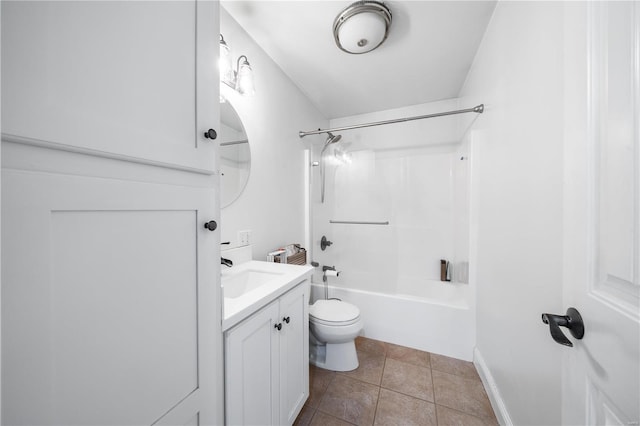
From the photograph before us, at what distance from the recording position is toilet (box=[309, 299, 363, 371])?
158 cm

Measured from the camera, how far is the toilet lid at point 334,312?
1.62 metres

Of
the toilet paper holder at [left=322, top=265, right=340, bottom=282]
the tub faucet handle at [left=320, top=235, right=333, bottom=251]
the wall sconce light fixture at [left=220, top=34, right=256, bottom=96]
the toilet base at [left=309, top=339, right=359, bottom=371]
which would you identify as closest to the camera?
the wall sconce light fixture at [left=220, top=34, right=256, bottom=96]

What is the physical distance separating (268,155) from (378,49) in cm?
112

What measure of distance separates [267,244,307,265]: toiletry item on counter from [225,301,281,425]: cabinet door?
0.71 meters

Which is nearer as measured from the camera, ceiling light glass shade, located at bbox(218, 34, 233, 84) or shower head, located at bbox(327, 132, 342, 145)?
ceiling light glass shade, located at bbox(218, 34, 233, 84)

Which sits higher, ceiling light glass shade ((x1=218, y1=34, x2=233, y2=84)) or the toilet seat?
ceiling light glass shade ((x1=218, y1=34, x2=233, y2=84))

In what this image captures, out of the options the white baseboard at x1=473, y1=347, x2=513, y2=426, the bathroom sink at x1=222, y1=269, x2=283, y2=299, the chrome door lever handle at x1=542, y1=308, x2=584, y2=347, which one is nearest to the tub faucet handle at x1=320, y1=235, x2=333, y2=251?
the bathroom sink at x1=222, y1=269, x2=283, y2=299

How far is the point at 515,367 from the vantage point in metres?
1.12

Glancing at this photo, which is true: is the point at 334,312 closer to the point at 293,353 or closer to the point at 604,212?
the point at 293,353

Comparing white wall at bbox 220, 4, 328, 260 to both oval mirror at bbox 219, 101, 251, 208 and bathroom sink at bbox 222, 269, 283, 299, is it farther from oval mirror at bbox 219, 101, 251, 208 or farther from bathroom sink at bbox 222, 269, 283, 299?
bathroom sink at bbox 222, 269, 283, 299

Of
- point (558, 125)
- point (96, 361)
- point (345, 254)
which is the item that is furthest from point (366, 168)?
point (96, 361)

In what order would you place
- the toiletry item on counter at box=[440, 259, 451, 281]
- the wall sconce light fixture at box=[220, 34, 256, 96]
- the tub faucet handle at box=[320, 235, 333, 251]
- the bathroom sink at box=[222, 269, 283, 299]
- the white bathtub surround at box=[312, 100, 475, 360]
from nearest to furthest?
the bathroom sink at box=[222, 269, 283, 299] → the wall sconce light fixture at box=[220, 34, 256, 96] → the white bathtub surround at box=[312, 100, 475, 360] → the toiletry item on counter at box=[440, 259, 451, 281] → the tub faucet handle at box=[320, 235, 333, 251]

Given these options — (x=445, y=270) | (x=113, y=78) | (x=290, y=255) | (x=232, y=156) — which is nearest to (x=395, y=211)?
(x=445, y=270)

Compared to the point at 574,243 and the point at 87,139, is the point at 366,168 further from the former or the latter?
the point at 87,139
